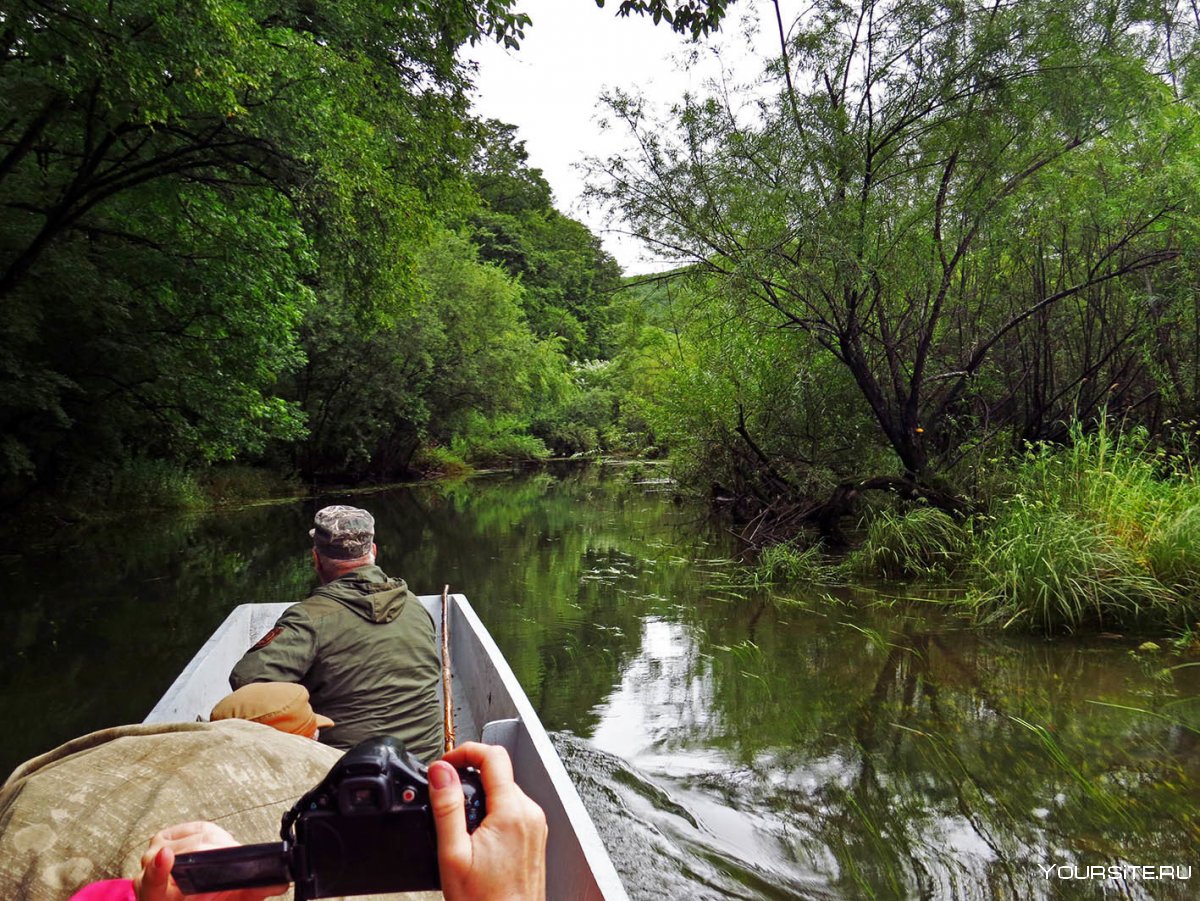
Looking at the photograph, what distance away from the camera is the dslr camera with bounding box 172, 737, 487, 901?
29.0 inches

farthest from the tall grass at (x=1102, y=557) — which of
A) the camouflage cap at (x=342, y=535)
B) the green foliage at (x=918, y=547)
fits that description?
the camouflage cap at (x=342, y=535)

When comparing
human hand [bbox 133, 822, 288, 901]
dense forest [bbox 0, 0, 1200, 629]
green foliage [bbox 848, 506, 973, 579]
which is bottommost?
green foliage [bbox 848, 506, 973, 579]

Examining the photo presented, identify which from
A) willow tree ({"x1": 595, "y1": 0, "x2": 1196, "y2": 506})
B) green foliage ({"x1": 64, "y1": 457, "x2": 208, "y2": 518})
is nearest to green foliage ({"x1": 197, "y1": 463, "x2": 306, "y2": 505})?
green foliage ({"x1": 64, "y1": 457, "x2": 208, "y2": 518})

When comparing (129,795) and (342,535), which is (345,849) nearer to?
(129,795)

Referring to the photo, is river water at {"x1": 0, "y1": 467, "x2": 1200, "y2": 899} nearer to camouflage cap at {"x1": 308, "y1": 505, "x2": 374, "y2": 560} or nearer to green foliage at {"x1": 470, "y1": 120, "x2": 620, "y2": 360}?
camouflage cap at {"x1": 308, "y1": 505, "x2": 374, "y2": 560}

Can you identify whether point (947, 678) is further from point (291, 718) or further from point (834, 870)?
point (291, 718)

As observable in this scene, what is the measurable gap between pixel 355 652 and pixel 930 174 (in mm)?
7720

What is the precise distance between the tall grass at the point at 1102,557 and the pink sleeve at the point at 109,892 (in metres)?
6.27

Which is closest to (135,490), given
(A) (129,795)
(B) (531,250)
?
(A) (129,795)

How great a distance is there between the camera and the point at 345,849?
0.75 meters

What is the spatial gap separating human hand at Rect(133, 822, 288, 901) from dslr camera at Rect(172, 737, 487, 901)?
0.03 m

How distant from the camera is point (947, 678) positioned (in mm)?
5219

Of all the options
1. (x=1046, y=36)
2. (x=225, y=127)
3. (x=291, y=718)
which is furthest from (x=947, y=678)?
(x=225, y=127)

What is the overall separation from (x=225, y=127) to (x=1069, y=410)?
10.3 metres
